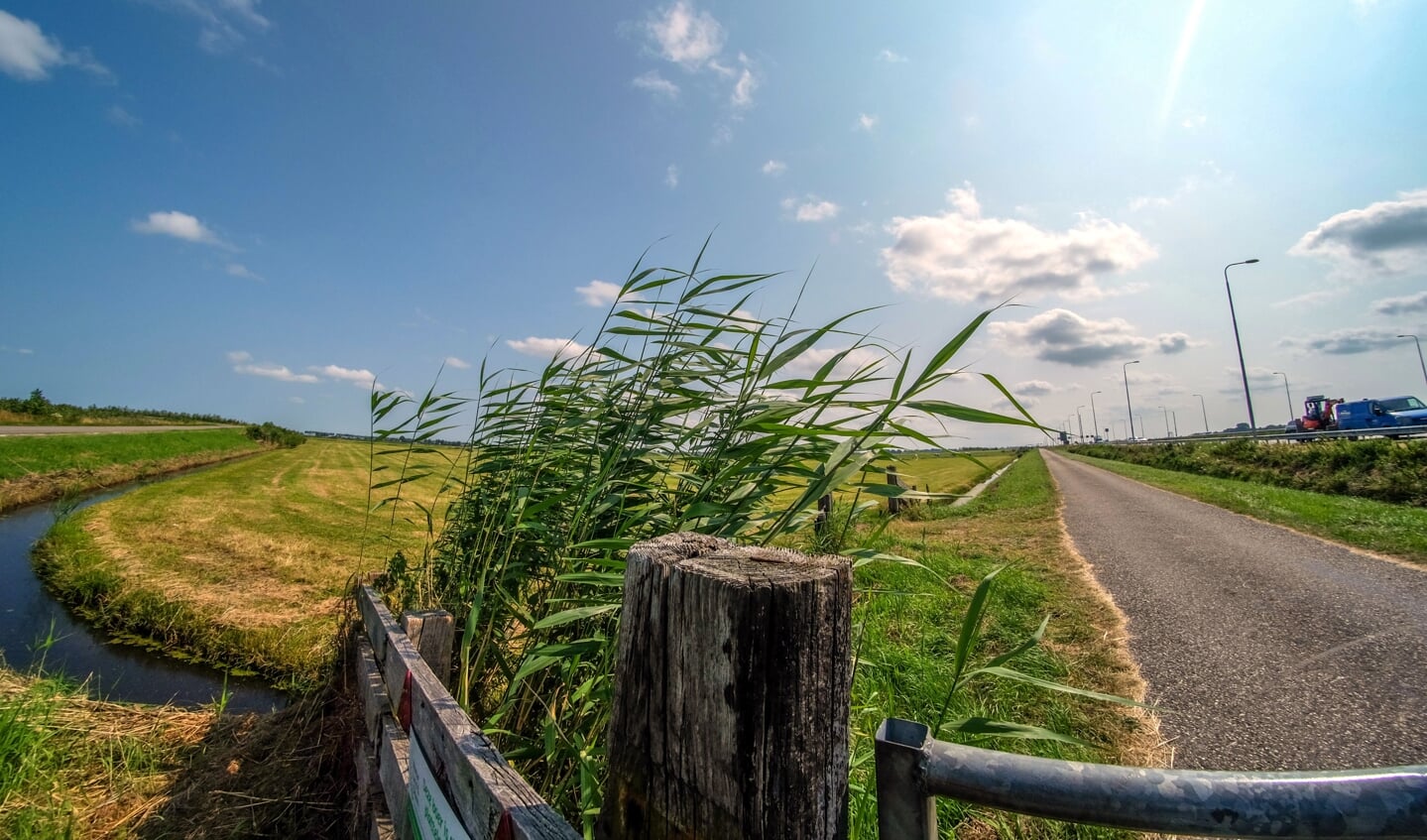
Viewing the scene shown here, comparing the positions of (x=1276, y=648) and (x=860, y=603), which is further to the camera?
(x=860, y=603)

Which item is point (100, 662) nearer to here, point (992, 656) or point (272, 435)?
point (992, 656)

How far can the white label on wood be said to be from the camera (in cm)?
149

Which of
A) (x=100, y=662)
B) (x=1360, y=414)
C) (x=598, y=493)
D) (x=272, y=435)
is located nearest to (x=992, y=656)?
(x=598, y=493)

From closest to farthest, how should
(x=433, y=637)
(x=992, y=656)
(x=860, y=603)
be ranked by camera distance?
1. (x=433, y=637)
2. (x=992, y=656)
3. (x=860, y=603)

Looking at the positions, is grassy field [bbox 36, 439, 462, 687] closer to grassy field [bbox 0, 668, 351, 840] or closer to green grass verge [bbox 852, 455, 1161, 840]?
grassy field [bbox 0, 668, 351, 840]

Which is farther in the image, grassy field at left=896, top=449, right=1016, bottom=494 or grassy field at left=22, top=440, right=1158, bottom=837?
grassy field at left=22, top=440, right=1158, bottom=837

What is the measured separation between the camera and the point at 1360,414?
4097 centimetres

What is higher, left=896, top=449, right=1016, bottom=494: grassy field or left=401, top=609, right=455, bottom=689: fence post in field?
left=896, top=449, right=1016, bottom=494: grassy field

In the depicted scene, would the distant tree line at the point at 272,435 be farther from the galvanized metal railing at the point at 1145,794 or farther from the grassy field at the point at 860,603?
the galvanized metal railing at the point at 1145,794

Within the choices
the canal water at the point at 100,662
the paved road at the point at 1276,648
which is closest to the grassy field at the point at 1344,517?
the paved road at the point at 1276,648

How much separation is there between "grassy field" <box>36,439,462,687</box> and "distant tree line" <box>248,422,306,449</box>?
29662mm

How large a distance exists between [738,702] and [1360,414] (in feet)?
196

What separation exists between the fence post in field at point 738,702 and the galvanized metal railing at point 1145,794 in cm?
12

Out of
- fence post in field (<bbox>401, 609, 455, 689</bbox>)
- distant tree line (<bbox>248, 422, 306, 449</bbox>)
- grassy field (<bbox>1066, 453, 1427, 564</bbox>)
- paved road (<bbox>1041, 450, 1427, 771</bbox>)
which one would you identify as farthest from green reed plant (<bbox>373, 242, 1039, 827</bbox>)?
distant tree line (<bbox>248, 422, 306, 449</bbox>)
